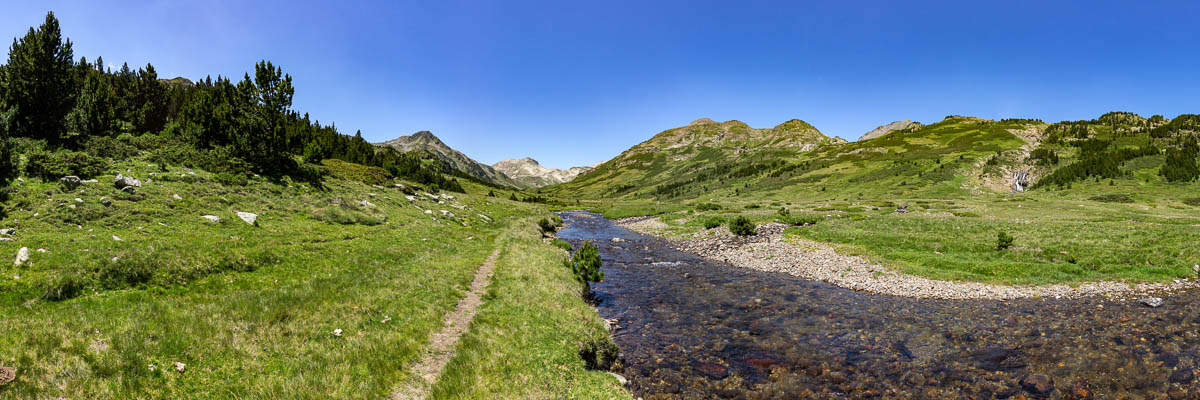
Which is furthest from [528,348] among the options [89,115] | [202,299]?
[89,115]

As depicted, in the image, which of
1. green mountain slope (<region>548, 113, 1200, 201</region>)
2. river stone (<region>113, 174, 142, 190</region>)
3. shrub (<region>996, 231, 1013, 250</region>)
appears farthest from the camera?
green mountain slope (<region>548, 113, 1200, 201</region>)

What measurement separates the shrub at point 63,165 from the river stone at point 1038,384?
44965 mm

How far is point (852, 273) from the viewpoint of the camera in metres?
27.0

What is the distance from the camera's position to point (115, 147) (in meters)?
31.9

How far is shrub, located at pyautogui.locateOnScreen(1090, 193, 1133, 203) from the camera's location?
68125 millimetres

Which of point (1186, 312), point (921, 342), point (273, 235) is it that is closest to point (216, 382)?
point (273, 235)

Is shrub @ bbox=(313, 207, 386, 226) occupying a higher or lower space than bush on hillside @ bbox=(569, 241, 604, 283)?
higher

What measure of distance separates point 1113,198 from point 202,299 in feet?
384

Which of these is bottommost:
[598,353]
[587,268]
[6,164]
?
[598,353]

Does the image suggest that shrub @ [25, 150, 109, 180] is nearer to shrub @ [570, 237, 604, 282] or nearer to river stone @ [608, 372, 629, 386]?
shrub @ [570, 237, 604, 282]

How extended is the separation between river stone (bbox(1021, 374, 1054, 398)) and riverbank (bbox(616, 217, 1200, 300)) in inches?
383

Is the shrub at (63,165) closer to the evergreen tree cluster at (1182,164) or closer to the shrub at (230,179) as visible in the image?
the shrub at (230,179)

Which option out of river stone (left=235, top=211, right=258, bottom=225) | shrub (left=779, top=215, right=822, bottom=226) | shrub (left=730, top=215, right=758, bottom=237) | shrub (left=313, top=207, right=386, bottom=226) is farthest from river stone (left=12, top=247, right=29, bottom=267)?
shrub (left=779, top=215, right=822, bottom=226)

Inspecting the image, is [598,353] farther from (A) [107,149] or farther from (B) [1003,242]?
(A) [107,149]
